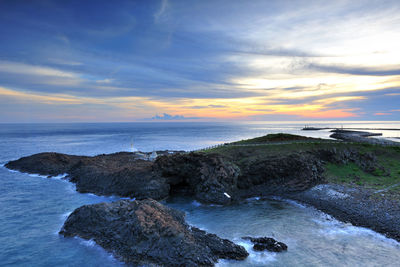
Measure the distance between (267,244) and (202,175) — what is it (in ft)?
59.9

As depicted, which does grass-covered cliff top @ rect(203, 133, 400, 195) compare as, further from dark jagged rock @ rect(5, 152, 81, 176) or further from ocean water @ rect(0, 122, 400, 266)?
dark jagged rock @ rect(5, 152, 81, 176)

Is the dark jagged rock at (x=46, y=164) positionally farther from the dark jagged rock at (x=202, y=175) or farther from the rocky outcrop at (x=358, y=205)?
the rocky outcrop at (x=358, y=205)

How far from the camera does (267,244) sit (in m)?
22.6

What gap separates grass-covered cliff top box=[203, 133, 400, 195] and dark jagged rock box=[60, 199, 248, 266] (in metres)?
25.1

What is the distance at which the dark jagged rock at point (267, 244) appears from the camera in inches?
866

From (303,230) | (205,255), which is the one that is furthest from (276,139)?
(205,255)

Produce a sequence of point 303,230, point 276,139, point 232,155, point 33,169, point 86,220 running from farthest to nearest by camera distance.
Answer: point 276,139
point 33,169
point 232,155
point 303,230
point 86,220

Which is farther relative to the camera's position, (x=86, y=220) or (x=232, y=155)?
(x=232, y=155)

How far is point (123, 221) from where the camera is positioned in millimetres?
23219

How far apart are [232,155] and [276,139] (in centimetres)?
2008

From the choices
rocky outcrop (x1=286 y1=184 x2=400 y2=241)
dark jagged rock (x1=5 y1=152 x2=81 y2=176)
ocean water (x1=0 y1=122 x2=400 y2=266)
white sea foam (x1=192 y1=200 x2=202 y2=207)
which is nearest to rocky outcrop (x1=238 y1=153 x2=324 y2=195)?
rocky outcrop (x1=286 y1=184 x2=400 y2=241)

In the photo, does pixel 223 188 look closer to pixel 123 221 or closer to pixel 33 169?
pixel 123 221

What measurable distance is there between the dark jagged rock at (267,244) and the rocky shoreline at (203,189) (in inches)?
4.3

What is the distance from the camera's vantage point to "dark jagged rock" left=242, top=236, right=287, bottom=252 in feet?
72.2
